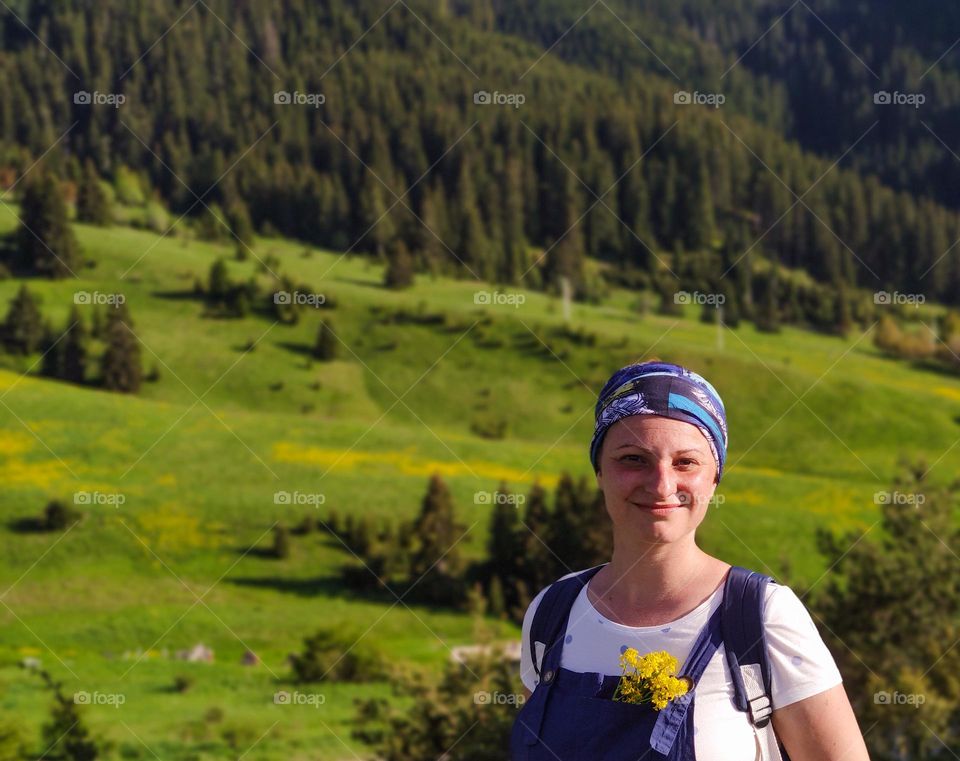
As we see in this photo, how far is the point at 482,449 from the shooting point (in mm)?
75062

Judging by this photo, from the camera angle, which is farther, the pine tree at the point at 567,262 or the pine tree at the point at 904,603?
the pine tree at the point at 567,262

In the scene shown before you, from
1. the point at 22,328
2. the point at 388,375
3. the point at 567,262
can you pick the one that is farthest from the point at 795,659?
the point at 567,262

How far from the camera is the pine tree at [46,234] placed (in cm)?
9494

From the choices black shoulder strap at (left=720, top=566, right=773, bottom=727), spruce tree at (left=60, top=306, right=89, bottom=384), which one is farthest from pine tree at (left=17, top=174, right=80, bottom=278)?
black shoulder strap at (left=720, top=566, right=773, bottom=727)

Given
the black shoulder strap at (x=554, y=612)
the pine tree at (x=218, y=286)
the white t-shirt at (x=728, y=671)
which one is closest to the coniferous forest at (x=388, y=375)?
the pine tree at (x=218, y=286)

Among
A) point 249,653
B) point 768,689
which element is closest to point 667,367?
point 768,689

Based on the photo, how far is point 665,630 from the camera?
397 cm

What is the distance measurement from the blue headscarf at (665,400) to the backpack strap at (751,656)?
0.61 metres

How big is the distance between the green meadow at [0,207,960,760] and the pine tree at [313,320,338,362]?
3.90ft

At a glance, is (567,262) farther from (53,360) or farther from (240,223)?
(53,360)

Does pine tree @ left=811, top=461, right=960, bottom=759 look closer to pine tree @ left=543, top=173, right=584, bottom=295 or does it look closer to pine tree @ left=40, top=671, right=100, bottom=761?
pine tree @ left=40, top=671, right=100, bottom=761

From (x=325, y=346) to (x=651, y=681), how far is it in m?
88.5

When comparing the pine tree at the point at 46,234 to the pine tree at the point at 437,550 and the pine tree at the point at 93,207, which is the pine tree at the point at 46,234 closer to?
the pine tree at the point at 93,207

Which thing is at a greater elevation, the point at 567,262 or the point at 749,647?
the point at 567,262
